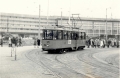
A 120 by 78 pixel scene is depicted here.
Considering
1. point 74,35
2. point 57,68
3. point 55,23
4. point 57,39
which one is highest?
point 55,23

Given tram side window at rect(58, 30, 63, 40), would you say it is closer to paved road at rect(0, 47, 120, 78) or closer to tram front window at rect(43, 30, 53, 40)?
tram front window at rect(43, 30, 53, 40)

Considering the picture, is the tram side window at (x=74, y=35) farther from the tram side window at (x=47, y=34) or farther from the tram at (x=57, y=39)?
the tram side window at (x=47, y=34)

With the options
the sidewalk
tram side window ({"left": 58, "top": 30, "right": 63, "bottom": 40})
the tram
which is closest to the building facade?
the tram

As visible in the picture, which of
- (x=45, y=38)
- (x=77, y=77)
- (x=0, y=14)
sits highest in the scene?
(x=0, y=14)

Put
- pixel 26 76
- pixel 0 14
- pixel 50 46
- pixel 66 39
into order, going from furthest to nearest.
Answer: pixel 0 14 → pixel 66 39 → pixel 50 46 → pixel 26 76

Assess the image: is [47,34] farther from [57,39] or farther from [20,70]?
[20,70]

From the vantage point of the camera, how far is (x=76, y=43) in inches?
1126

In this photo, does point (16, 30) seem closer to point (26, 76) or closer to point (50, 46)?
point (50, 46)

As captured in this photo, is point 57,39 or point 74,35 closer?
point 57,39

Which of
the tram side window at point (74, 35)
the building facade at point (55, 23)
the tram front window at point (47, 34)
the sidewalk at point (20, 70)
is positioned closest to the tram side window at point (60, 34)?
the tram front window at point (47, 34)

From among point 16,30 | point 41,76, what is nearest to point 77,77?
point 41,76

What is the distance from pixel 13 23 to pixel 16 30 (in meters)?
4.74

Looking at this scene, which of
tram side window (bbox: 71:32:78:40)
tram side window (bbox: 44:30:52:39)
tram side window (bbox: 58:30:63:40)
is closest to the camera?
tram side window (bbox: 44:30:52:39)

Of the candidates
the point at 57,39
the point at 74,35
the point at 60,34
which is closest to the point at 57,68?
the point at 57,39
